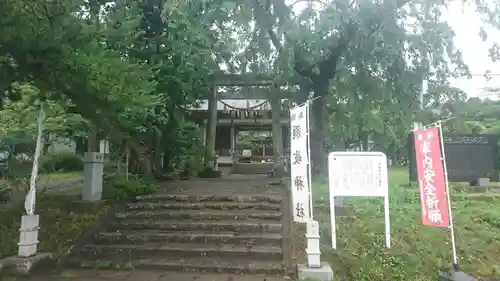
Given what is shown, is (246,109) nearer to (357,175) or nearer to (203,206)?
(203,206)

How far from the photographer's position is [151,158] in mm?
13406

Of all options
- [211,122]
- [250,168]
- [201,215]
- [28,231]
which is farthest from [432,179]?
[250,168]

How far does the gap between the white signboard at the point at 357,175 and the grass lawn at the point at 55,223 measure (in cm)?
514

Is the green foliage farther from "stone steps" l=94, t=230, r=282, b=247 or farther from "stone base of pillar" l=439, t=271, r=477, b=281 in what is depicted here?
"stone base of pillar" l=439, t=271, r=477, b=281

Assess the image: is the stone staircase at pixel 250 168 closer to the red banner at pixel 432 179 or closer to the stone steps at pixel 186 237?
the stone steps at pixel 186 237

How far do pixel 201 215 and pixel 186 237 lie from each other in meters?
0.86

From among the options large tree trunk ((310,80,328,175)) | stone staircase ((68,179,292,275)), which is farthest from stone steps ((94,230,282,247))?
large tree trunk ((310,80,328,175))

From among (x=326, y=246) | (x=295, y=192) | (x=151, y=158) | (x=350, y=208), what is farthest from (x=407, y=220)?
(x=151, y=158)

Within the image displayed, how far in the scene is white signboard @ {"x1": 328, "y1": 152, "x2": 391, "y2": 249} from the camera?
19.1 feet

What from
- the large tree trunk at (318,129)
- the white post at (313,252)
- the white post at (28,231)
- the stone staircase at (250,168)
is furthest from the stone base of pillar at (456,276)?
the stone staircase at (250,168)

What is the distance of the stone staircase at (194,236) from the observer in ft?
20.7

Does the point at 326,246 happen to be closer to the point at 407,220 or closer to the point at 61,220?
the point at 407,220

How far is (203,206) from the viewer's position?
8430 millimetres

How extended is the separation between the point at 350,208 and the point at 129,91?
5136 mm
